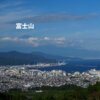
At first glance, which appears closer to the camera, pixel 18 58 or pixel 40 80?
pixel 40 80

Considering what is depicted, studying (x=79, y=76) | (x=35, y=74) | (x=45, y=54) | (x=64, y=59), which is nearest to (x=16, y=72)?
(x=35, y=74)

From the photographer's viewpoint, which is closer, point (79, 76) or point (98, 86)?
point (98, 86)

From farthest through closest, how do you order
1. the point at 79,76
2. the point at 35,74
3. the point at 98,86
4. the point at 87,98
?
the point at 35,74
the point at 79,76
the point at 98,86
the point at 87,98

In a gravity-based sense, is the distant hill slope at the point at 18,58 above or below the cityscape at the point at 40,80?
above

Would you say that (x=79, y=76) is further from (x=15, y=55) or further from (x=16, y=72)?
(x=15, y=55)

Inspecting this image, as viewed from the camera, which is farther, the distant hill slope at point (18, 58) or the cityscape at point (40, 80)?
the distant hill slope at point (18, 58)

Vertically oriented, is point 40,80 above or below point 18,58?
below

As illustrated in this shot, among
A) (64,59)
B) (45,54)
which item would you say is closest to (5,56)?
(45,54)

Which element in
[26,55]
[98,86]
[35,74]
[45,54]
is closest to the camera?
[98,86]

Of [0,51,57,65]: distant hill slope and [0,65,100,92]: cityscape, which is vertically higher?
[0,51,57,65]: distant hill slope

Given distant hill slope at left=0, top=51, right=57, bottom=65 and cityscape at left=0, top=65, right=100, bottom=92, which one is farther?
distant hill slope at left=0, top=51, right=57, bottom=65
